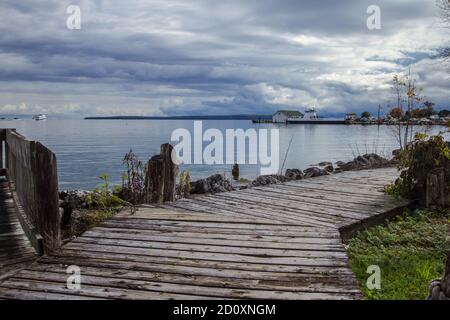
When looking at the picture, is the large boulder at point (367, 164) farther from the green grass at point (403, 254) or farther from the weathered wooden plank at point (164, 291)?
the weathered wooden plank at point (164, 291)

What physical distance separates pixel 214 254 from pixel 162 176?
3.42 m

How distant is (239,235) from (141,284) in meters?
2.07

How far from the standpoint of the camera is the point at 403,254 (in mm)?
6512

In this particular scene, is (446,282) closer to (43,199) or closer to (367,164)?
(43,199)

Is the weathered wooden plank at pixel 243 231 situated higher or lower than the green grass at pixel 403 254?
higher

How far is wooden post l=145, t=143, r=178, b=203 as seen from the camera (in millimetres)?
8734

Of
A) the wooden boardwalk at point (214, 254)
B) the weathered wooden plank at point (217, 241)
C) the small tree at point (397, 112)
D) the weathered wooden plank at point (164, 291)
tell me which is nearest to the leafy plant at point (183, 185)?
the wooden boardwalk at point (214, 254)

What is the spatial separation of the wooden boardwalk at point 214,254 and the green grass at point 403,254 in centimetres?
34

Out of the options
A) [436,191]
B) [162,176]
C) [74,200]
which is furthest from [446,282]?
[74,200]

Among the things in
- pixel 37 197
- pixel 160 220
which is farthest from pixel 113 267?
pixel 160 220

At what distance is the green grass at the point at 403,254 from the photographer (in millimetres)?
5317

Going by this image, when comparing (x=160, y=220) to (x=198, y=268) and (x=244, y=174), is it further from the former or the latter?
(x=244, y=174)

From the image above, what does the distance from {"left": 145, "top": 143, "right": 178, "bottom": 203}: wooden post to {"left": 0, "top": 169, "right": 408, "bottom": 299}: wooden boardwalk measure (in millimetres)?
346

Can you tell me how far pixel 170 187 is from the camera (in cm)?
880
